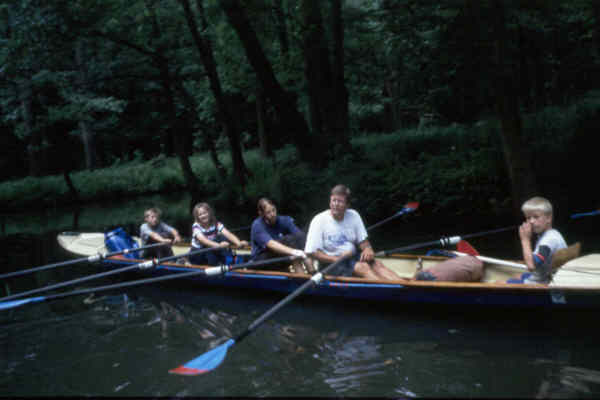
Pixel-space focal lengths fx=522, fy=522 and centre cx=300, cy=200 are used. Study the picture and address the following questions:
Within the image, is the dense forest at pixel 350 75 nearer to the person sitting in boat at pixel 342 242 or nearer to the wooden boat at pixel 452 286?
the wooden boat at pixel 452 286

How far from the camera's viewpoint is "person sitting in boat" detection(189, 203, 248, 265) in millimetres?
7258

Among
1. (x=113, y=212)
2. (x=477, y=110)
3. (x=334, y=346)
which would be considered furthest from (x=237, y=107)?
(x=334, y=346)

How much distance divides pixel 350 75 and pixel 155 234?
11.4 metres

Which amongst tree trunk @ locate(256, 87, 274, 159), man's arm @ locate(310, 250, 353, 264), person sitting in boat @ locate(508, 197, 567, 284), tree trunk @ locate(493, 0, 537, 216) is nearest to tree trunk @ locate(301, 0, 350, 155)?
tree trunk @ locate(256, 87, 274, 159)

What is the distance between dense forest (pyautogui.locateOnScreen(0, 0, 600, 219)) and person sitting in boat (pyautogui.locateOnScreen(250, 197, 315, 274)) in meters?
4.10

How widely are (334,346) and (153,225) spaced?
13.7 feet

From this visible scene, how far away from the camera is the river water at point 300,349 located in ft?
13.5

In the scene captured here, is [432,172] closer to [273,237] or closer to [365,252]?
[273,237]

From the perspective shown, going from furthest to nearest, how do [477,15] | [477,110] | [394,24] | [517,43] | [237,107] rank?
[237,107], [477,110], [517,43], [394,24], [477,15]

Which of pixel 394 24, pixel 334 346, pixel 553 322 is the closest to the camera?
pixel 553 322

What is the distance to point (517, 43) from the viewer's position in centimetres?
1567

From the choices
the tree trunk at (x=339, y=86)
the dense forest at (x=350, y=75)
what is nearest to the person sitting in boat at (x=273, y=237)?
the dense forest at (x=350, y=75)

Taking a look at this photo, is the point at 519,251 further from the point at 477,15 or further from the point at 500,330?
the point at 477,15

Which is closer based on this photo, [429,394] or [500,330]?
[429,394]
